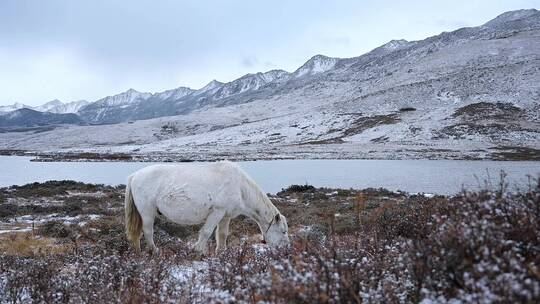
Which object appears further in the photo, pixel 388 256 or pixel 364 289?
pixel 388 256

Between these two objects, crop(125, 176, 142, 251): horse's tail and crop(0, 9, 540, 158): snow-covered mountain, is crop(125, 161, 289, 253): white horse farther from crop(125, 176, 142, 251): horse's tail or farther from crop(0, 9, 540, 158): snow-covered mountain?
crop(0, 9, 540, 158): snow-covered mountain

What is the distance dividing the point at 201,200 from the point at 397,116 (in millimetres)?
96556

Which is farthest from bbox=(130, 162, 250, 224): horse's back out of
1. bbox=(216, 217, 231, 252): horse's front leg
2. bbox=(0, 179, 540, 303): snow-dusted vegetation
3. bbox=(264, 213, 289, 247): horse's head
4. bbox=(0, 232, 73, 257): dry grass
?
bbox=(0, 232, 73, 257): dry grass

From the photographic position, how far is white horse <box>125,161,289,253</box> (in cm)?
920

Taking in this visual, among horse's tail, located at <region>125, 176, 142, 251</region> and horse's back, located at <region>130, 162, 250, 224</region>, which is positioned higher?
horse's back, located at <region>130, 162, 250, 224</region>

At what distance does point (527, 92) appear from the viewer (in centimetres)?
9450

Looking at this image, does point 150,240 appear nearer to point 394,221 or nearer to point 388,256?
point 394,221

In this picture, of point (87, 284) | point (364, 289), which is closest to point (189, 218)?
point (87, 284)

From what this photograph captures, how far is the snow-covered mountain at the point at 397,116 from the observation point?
75.3m

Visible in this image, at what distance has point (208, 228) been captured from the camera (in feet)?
29.9

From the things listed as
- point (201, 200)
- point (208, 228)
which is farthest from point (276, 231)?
point (201, 200)

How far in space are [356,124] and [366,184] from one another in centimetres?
7248

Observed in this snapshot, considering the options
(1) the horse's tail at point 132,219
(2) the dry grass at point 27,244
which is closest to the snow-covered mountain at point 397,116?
(2) the dry grass at point 27,244

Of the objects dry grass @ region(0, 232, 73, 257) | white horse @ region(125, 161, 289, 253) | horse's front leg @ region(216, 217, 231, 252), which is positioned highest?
white horse @ region(125, 161, 289, 253)
